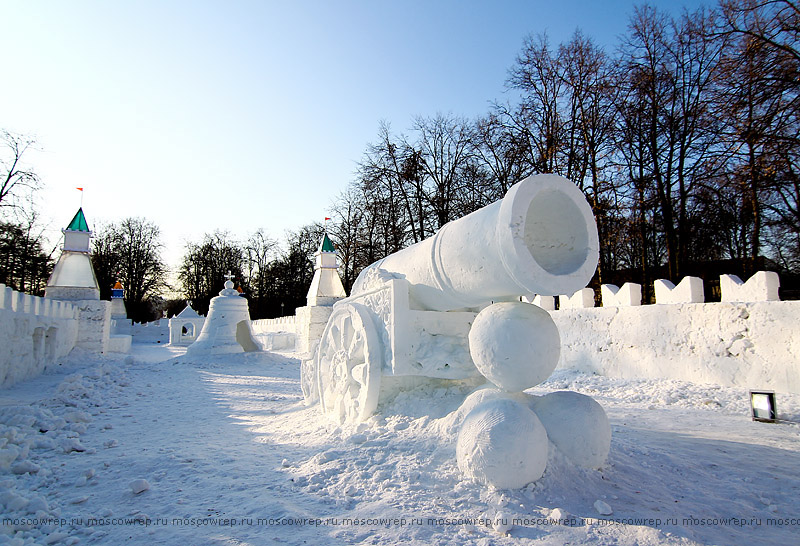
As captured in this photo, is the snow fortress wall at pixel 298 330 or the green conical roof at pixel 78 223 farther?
the snow fortress wall at pixel 298 330

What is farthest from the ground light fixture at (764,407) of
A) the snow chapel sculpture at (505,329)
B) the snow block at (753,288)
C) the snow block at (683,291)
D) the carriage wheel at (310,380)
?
the carriage wheel at (310,380)

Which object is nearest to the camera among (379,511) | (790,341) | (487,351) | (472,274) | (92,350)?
(379,511)

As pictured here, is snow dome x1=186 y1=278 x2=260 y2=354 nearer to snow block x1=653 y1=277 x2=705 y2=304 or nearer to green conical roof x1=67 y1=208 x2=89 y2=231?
green conical roof x1=67 y1=208 x2=89 y2=231

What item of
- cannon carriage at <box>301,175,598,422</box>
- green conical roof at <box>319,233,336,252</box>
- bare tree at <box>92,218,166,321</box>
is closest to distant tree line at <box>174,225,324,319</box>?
bare tree at <box>92,218,166,321</box>

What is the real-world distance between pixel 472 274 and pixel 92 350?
1382 cm

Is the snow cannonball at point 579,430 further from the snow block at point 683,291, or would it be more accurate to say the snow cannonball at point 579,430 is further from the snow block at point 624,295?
the snow block at point 624,295

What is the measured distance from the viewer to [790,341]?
6023mm

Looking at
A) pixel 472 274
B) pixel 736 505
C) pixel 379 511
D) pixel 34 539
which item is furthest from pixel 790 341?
pixel 34 539

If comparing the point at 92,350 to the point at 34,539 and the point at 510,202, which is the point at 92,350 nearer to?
the point at 34,539

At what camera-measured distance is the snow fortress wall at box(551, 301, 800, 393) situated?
6.14 metres

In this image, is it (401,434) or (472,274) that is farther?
(401,434)

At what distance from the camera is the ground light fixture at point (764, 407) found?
522cm

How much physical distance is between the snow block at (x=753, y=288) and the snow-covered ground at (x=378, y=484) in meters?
1.54

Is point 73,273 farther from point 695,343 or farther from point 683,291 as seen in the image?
point 695,343
